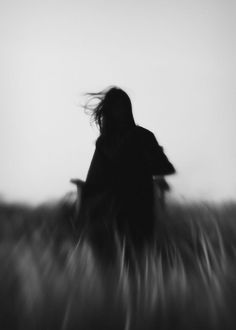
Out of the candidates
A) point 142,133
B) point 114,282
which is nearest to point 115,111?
point 142,133

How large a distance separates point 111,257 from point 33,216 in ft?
2.06

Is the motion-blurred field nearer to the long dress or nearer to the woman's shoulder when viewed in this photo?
the long dress

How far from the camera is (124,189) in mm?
1152

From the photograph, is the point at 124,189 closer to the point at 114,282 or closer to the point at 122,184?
the point at 122,184

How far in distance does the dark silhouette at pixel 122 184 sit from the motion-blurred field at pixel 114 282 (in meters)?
0.06

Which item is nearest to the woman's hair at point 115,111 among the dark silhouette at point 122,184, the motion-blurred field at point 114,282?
the dark silhouette at point 122,184

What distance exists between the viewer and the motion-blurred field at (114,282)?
859 mm

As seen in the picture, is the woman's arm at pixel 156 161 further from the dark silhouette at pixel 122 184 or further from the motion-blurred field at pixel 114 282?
the motion-blurred field at pixel 114 282

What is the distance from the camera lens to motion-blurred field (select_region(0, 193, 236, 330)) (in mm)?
859

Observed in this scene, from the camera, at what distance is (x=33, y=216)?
65.5 inches

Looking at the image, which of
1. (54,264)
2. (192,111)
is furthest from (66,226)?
(192,111)

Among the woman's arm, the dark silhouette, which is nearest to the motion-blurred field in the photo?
the dark silhouette

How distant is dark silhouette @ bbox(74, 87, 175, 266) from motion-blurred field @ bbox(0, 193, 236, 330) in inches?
2.3

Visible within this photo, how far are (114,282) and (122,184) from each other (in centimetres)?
29
